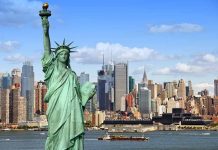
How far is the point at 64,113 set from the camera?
9133 millimetres

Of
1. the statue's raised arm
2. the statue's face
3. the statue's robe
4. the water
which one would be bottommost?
the water

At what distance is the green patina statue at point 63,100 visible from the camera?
9.12 m

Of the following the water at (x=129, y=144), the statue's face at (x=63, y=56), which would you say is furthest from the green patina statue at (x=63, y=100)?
the water at (x=129, y=144)

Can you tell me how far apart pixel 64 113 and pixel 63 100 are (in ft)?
0.63

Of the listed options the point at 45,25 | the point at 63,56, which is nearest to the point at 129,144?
the point at 45,25

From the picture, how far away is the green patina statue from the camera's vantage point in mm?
9125

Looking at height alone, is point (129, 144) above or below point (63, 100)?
below

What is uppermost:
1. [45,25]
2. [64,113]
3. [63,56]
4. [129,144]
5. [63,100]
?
[45,25]

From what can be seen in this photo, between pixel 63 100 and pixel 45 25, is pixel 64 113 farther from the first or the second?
pixel 45 25

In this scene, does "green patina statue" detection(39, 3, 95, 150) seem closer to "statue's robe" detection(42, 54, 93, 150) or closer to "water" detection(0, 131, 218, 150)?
"statue's robe" detection(42, 54, 93, 150)

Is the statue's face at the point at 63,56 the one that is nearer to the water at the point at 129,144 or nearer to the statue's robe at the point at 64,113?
the statue's robe at the point at 64,113

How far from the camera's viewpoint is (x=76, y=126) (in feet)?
30.1

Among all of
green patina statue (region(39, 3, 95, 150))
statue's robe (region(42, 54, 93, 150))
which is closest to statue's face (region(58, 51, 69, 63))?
green patina statue (region(39, 3, 95, 150))

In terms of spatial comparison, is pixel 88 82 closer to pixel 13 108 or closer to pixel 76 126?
pixel 76 126
